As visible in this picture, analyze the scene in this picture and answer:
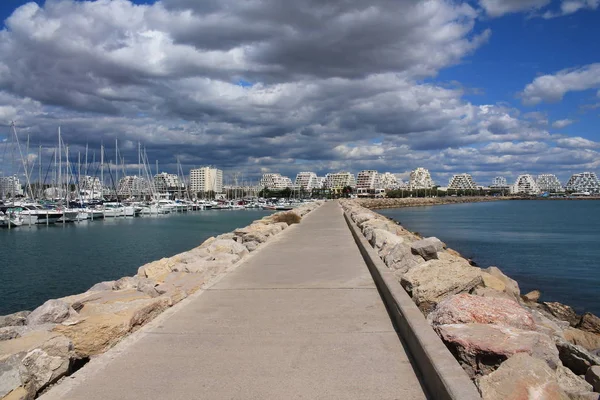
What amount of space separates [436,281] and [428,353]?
279cm

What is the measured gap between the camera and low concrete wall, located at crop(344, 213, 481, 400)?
378cm

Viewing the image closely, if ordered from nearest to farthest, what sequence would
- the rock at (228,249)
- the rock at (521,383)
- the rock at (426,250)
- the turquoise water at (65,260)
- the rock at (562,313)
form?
the rock at (521,383)
the rock at (426,250)
the rock at (562,313)
the rock at (228,249)
the turquoise water at (65,260)

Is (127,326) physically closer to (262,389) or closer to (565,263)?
(262,389)

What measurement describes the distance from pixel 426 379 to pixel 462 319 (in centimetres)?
115

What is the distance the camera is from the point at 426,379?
14.4 ft

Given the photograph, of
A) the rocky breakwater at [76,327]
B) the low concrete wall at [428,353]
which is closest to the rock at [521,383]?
the low concrete wall at [428,353]

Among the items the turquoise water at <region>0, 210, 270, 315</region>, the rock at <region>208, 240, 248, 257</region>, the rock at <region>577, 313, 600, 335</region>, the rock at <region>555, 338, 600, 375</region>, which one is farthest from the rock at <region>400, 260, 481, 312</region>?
the turquoise water at <region>0, 210, 270, 315</region>

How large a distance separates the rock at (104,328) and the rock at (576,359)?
195 inches

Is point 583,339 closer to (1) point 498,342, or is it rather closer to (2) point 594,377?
(2) point 594,377

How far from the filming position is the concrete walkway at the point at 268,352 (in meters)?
4.30

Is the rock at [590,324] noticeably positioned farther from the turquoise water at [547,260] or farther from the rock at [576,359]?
the rock at [576,359]

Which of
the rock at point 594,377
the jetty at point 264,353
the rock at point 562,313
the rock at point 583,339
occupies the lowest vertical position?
the rock at point 562,313

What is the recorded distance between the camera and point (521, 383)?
372 cm

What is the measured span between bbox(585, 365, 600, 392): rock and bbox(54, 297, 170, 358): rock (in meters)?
4.82
